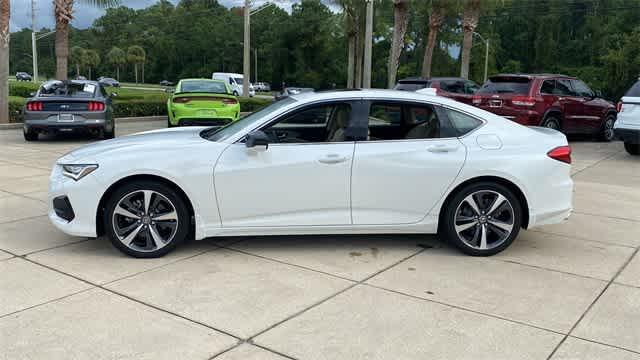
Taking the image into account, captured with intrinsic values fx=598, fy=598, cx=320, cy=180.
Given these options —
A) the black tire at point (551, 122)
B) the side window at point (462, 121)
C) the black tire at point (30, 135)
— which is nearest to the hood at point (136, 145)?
the side window at point (462, 121)

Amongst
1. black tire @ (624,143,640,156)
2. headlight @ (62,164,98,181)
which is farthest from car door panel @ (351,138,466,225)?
black tire @ (624,143,640,156)

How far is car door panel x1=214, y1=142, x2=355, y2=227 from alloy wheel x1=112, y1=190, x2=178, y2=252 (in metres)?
0.46

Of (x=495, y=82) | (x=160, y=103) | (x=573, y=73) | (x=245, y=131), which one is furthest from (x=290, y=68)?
(x=245, y=131)

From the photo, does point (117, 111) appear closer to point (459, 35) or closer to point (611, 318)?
point (611, 318)

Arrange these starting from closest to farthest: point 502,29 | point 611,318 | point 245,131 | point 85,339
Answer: point 85,339
point 611,318
point 245,131
point 502,29

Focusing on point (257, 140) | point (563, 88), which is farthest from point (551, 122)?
point (257, 140)

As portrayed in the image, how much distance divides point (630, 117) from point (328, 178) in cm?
887

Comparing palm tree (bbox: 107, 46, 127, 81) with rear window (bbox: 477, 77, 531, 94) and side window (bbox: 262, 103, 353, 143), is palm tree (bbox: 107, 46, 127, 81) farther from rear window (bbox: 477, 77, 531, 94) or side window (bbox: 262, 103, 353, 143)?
side window (bbox: 262, 103, 353, 143)

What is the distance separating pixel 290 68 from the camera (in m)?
91.4

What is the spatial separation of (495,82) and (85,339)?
1244cm

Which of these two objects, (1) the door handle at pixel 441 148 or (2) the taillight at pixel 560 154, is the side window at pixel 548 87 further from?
(1) the door handle at pixel 441 148

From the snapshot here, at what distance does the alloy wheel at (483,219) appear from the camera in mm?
5320

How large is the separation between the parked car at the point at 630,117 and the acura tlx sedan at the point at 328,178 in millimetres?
7046

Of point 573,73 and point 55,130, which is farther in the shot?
point 573,73
